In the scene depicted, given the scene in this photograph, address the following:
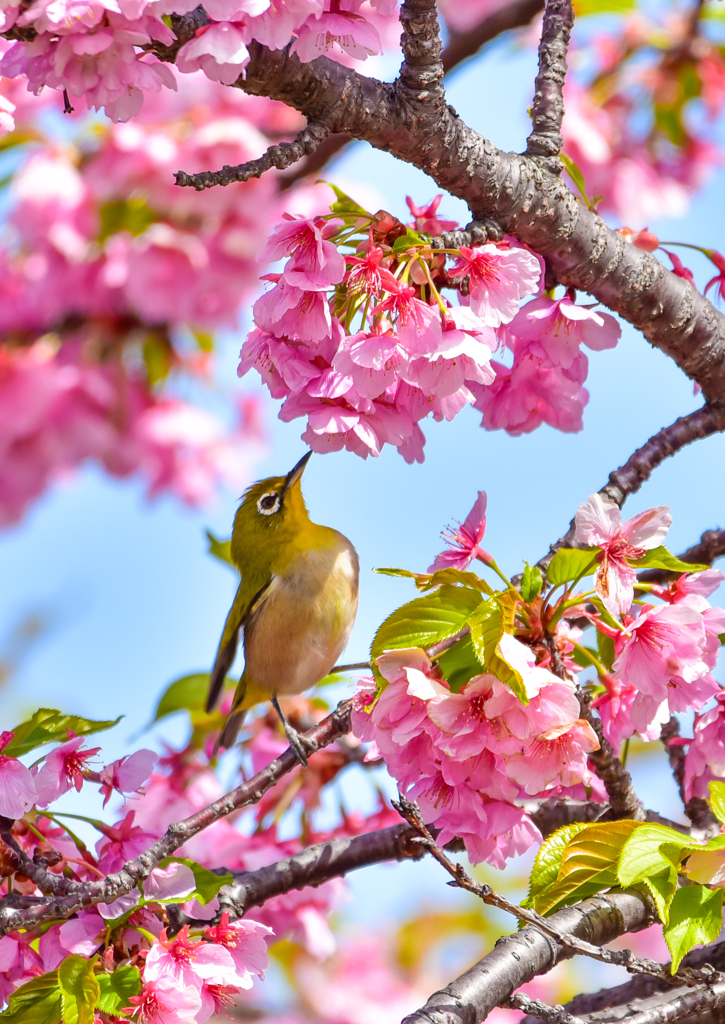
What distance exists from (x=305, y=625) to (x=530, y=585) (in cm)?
205

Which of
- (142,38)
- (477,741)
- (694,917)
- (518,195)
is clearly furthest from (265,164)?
(694,917)

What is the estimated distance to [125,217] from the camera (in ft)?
19.5

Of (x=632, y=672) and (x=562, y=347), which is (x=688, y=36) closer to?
(x=562, y=347)

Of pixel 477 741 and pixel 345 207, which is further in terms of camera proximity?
pixel 345 207

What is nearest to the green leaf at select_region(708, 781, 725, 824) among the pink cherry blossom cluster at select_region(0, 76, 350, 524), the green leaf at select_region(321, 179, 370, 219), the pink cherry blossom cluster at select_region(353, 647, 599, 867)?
the pink cherry blossom cluster at select_region(353, 647, 599, 867)

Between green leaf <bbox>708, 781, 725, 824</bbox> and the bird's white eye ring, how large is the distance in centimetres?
276

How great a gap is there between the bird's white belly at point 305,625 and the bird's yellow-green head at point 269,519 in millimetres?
272

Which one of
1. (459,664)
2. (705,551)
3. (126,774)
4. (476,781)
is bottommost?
(476,781)

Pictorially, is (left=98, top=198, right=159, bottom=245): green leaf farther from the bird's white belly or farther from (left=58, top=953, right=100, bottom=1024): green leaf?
(left=58, top=953, right=100, bottom=1024): green leaf

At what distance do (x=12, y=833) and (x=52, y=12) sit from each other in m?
1.69

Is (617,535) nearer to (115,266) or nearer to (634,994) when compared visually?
(634,994)

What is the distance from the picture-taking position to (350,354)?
1920 millimetres

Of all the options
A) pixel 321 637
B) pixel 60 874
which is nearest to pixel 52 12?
pixel 60 874

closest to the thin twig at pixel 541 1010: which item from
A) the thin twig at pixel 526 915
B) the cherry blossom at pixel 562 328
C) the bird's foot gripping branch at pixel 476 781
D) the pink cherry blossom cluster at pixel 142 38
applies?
the bird's foot gripping branch at pixel 476 781
